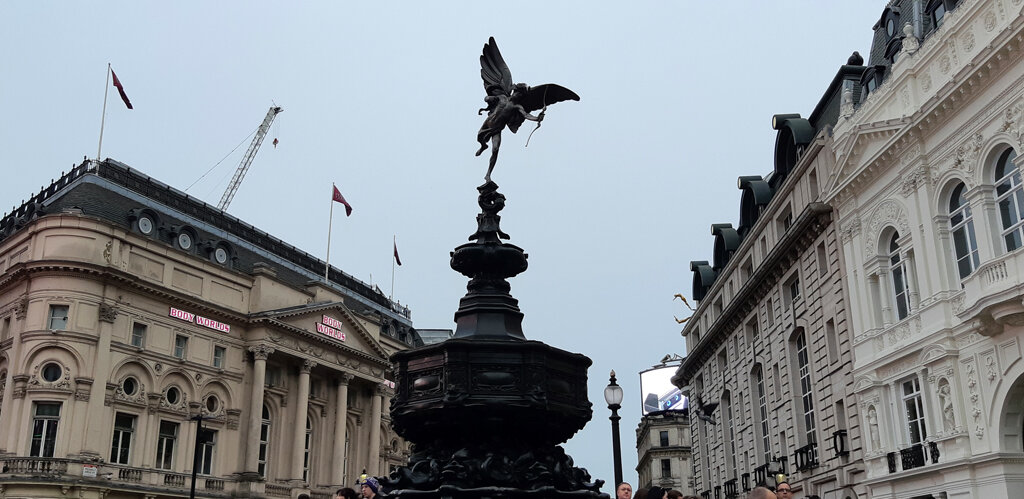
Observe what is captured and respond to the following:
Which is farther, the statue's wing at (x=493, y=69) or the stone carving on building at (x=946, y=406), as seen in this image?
the stone carving on building at (x=946, y=406)

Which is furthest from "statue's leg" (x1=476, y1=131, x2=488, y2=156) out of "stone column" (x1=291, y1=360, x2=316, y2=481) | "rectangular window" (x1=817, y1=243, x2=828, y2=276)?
"stone column" (x1=291, y1=360, x2=316, y2=481)

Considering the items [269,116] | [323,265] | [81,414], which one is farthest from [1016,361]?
[269,116]

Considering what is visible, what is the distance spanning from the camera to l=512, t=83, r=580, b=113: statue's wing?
12.1 metres

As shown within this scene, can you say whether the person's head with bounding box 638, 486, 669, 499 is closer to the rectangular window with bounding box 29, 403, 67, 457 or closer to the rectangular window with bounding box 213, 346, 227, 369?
the rectangular window with bounding box 29, 403, 67, 457

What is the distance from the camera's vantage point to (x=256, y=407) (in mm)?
56156

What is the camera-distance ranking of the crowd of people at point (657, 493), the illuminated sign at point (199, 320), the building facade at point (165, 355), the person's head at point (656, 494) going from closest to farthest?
the crowd of people at point (657, 493), the person's head at point (656, 494), the building facade at point (165, 355), the illuminated sign at point (199, 320)

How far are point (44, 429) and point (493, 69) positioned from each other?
42.2 metres

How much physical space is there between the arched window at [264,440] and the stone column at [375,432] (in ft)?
33.8

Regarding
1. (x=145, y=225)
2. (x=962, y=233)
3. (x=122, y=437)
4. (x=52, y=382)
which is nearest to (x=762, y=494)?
(x=962, y=233)

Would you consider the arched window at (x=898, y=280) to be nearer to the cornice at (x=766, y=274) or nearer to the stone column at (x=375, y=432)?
the cornice at (x=766, y=274)

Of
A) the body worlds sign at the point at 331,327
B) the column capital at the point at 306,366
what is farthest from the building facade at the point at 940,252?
the body worlds sign at the point at 331,327

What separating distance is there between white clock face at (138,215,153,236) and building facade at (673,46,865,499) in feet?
114

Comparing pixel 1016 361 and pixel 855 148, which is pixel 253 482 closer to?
pixel 855 148

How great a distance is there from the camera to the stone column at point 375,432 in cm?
6756
